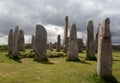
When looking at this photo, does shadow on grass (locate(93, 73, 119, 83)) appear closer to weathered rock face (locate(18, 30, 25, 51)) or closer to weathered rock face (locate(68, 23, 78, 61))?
weathered rock face (locate(68, 23, 78, 61))

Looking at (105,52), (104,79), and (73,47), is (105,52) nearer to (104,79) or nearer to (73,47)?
(104,79)

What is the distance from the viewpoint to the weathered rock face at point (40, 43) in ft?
128

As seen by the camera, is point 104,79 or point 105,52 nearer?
point 104,79

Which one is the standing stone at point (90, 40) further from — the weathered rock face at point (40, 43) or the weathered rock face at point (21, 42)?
the weathered rock face at point (21, 42)

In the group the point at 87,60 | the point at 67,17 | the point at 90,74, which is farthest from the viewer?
the point at 67,17

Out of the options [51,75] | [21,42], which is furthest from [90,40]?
[21,42]

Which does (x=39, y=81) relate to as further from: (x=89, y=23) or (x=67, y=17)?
(x=67, y=17)

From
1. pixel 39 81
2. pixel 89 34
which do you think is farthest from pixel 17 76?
pixel 89 34

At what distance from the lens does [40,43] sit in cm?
3928

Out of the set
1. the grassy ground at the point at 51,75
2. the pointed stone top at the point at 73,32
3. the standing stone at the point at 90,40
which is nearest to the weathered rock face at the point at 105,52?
the grassy ground at the point at 51,75

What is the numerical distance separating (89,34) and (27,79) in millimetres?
17146

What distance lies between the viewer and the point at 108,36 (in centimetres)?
2497

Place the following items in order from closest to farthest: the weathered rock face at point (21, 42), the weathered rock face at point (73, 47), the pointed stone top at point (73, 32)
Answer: the weathered rock face at point (73, 47) < the pointed stone top at point (73, 32) < the weathered rock face at point (21, 42)

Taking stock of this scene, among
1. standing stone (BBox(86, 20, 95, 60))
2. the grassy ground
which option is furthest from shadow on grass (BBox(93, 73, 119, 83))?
standing stone (BBox(86, 20, 95, 60))
